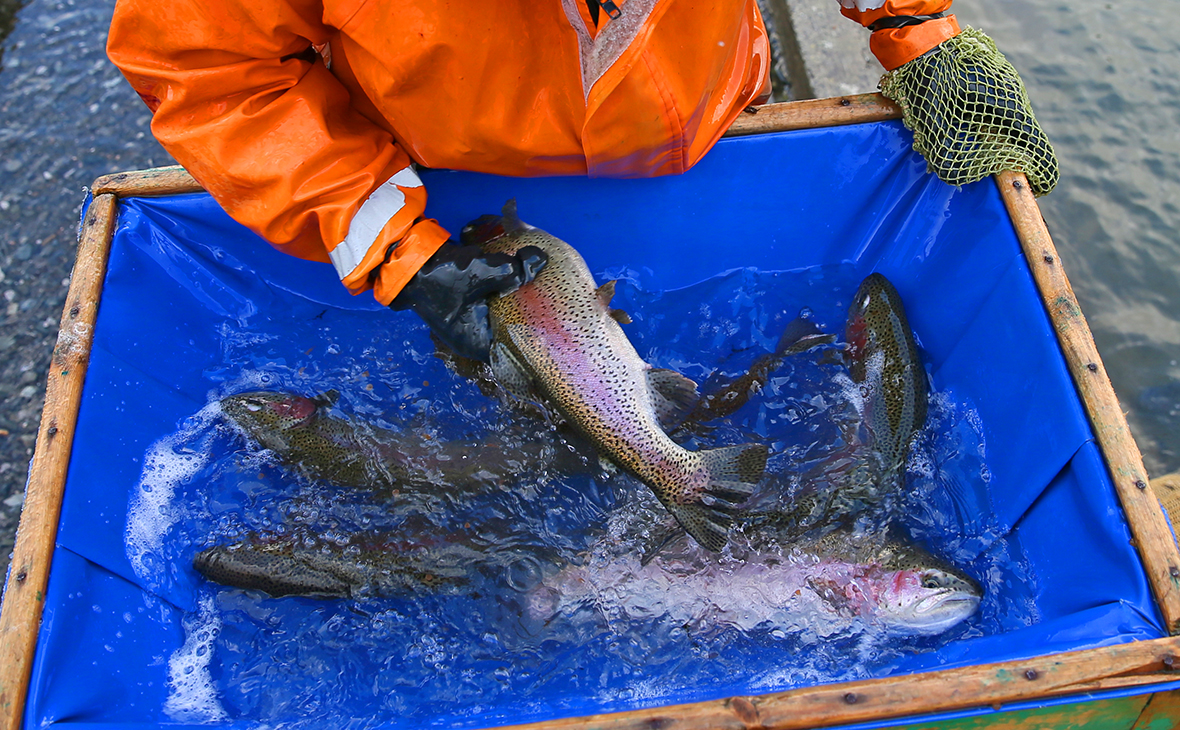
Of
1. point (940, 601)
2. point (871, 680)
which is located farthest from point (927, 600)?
point (871, 680)

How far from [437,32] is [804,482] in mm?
1911

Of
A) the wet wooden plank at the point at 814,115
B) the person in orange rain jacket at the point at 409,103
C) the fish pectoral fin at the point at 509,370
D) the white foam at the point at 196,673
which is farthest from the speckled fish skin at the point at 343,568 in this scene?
the wet wooden plank at the point at 814,115

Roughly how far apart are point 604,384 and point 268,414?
4.62 feet

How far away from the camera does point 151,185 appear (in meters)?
2.87

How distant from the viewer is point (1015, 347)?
2.46 meters

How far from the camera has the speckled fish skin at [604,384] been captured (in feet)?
7.34

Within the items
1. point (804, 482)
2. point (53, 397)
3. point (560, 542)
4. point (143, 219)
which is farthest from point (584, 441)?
point (143, 219)

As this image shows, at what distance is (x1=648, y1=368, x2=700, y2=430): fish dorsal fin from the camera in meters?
2.39

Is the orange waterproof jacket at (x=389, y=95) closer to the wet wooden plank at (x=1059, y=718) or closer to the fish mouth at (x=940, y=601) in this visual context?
the fish mouth at (x=940, y=601)

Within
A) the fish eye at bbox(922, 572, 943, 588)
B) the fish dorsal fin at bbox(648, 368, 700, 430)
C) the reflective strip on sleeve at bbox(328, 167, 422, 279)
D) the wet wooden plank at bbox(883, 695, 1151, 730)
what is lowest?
the fish eye at bbox(922, 572, 943, 588)

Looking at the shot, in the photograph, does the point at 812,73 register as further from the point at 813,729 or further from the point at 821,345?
the point at 813,729

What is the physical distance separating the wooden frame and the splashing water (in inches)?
14.1

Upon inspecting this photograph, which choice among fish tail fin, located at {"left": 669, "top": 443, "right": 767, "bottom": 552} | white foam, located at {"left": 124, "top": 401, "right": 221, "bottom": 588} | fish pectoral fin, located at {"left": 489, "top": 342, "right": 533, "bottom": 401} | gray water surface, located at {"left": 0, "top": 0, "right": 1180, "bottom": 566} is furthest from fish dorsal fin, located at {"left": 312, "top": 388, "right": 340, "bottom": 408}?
gray water surface, located at {"left": 0, "top": 0, "right": 1180, "bottom": 566}

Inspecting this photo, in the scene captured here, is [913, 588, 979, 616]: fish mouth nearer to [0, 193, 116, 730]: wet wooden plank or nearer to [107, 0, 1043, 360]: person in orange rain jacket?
[107, 0, 1043, 360]: person in orange rain jacket
